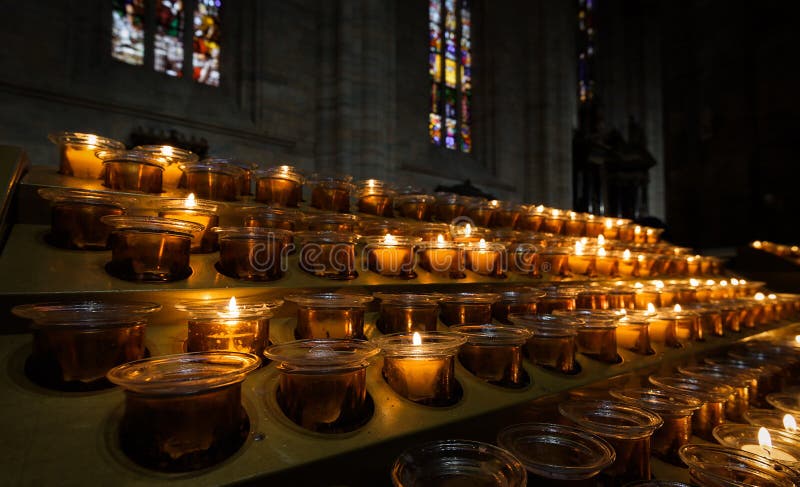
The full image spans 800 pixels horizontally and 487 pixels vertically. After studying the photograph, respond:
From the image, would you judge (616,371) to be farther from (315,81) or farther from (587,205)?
(587,205)

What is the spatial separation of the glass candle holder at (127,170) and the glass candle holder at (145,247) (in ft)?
1.67

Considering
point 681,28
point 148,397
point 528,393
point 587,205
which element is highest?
point 681,28

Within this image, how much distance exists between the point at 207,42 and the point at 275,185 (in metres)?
5.01

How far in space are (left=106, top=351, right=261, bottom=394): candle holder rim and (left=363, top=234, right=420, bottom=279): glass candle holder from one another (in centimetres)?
76

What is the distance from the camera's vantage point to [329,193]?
204cm

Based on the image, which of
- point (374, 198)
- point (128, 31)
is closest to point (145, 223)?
point (374, 198)

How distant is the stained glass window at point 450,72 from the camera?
27.4 ft

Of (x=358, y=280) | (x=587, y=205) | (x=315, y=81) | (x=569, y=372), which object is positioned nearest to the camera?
(x=569, y=372)

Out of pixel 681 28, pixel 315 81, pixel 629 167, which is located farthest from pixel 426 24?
pixel 681 28

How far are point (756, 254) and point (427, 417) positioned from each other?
5691 millimetres

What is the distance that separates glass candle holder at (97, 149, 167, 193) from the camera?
4.70 feet

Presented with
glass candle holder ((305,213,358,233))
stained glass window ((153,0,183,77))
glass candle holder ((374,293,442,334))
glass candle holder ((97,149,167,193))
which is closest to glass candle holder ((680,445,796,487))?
glass candle holder ((374,293,442,334))

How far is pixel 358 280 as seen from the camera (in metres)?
1.40

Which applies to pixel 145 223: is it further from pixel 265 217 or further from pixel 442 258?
pixel 442 258
